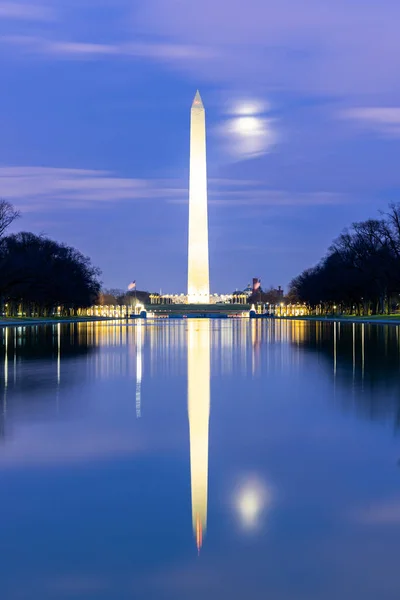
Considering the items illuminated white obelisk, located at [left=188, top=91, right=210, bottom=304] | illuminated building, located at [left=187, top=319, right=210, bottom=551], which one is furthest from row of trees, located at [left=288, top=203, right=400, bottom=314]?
illuminated building, located at [left=187, top=319, right=210, bottom=551]

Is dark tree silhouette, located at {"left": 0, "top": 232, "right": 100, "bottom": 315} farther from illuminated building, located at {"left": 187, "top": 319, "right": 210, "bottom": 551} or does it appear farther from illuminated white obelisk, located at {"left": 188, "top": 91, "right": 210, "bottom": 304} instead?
illuminated building, located at {"left": 187, "top": 319, "right": 210, "bottom": 551}

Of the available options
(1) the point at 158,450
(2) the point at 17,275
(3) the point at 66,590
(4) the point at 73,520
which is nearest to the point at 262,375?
(1) the point at 158,450

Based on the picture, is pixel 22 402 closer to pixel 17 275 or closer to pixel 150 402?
pixel 150 402

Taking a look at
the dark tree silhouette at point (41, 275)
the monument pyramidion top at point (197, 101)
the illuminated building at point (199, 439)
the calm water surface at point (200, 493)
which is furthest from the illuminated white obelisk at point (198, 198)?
the calm water surface at point (200, 493)

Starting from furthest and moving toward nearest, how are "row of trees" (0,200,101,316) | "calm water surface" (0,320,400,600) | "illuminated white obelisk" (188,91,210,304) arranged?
1. "illuminated white obelisk" (188,91,210,304)
2. "row of trees" (0,200,101,316)
3. "calm water surface" (0,320,400,600)

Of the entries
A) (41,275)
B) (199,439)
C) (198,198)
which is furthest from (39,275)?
(199,439)

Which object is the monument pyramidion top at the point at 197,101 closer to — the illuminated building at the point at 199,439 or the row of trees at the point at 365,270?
the row of trees at the point at 365,270

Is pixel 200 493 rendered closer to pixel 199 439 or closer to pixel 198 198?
pixel 199 439
